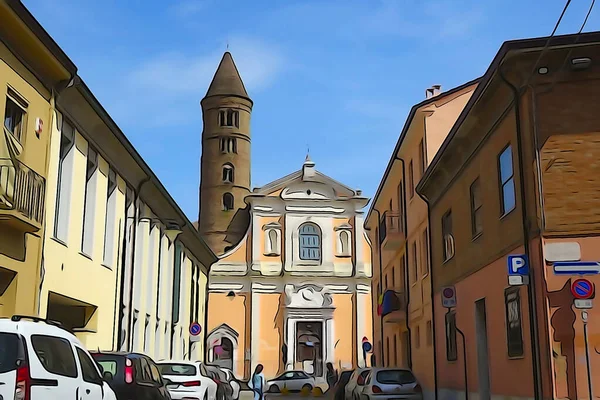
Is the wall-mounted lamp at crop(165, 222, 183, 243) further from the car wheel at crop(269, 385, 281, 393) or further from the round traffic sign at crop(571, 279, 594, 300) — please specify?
the round traffic sign at crop(571, 279, 594, 300)

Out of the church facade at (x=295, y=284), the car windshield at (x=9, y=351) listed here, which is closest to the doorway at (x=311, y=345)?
the church facade at (x=295, y=284)

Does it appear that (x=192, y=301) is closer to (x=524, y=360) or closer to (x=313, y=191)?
Answer: (x=313, y=191)

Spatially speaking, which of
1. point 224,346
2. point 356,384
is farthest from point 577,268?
point 224,346

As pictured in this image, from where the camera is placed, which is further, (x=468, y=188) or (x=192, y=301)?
(x=192, y=301)

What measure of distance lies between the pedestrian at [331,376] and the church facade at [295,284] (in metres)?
1.18

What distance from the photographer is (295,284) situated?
50.6 metres

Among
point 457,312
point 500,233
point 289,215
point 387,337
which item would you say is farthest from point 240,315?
point 500,233

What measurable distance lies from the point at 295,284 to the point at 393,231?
794 inches

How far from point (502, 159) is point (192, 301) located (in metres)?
24.8

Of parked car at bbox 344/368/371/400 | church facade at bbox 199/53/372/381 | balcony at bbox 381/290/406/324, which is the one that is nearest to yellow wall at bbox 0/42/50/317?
parked car at bbox 344/368/371/400

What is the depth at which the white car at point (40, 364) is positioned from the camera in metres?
7.78

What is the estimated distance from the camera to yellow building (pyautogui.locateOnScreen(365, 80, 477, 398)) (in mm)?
25203

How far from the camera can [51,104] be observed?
15.5 metres

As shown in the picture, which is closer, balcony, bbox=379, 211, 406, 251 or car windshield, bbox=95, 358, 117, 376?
car windshield, bbox=95, 358, 117, 376
